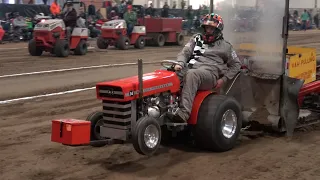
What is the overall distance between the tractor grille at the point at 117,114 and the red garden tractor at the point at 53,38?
10.9 meters

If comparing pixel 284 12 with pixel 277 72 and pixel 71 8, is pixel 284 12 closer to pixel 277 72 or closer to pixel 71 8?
pixel 277 72

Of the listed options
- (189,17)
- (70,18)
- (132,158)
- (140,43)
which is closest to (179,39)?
(140,43)

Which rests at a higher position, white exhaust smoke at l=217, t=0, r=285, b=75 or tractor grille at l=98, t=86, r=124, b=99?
white exhaust smoke at l=217, t=0, r=285, b=75

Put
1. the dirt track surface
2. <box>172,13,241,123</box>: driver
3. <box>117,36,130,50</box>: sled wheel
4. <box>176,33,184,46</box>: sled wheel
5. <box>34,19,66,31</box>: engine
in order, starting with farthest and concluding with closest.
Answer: <box>176,33,184,46</box>: sled wheel, <box>117,36,130,50</box>: sled wheel, <box>34,19,66,31</box>: engine, <box>172,13,241,123</box>: driver, the dirt track surface

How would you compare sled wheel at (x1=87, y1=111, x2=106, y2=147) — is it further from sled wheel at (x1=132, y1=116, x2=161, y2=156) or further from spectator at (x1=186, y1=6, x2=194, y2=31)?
spectator at (x1=186, y1=6, x2=194, y2=31)

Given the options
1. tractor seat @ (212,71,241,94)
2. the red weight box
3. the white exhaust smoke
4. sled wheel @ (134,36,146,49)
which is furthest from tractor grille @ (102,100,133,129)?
sled wheel @ (134,36,146,49)

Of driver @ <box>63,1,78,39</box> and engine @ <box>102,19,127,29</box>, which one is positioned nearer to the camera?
driver @ <box>63,1,78,39</box>

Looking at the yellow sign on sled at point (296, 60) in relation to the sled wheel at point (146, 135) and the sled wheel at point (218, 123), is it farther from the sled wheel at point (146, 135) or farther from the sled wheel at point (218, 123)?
the sled wheel at point (146, 135)

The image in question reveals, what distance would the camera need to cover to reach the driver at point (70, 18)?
52.5 ft

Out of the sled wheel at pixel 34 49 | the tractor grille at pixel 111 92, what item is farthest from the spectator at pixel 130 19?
the tractor grille at pixel 111 92

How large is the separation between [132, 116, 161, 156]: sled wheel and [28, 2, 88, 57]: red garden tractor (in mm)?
11170

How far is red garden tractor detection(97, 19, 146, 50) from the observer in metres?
18.6

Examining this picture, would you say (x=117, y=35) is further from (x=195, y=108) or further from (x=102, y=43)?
(x=195, y=108)

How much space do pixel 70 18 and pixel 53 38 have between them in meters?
0.89
